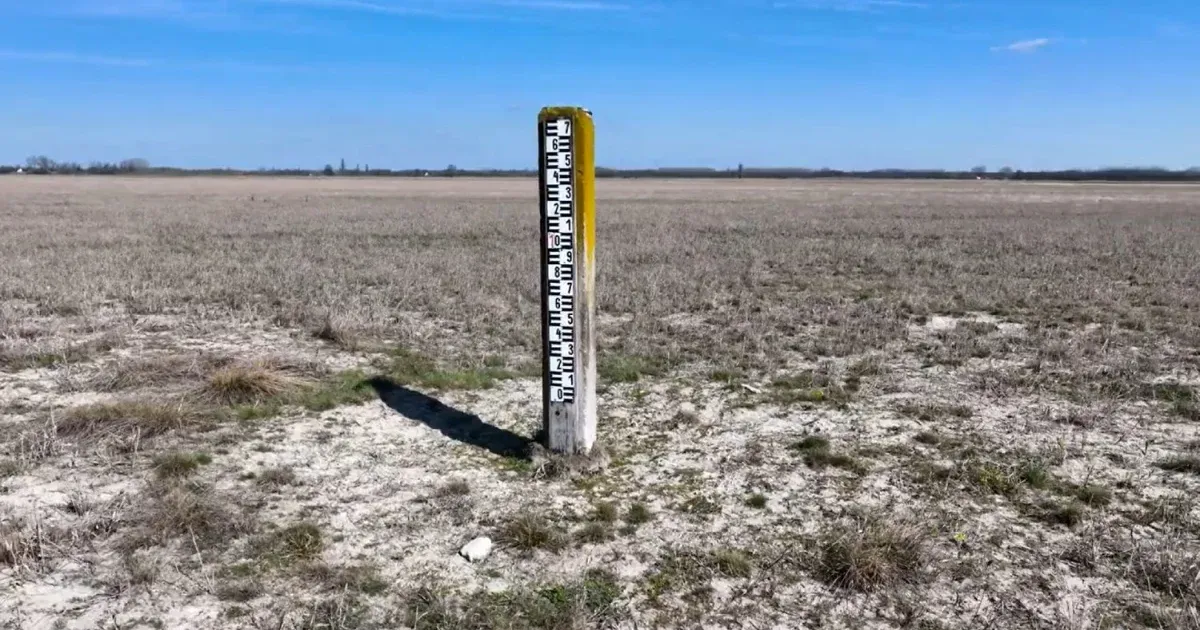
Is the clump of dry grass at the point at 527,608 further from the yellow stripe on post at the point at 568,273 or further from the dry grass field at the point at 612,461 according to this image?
the yellow stripe on post at the point at 568,273

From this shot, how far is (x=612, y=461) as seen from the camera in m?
6.34

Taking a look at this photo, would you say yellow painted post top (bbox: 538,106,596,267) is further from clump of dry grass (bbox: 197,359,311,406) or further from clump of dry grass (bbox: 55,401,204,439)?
clump of dry grass (bbox: 55,401,204,439)

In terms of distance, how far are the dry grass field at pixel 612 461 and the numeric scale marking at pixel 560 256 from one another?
26.8 inches

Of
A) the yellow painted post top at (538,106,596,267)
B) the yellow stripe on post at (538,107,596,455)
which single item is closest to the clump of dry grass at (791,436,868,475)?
the yellow stripe on post at (538,107,596,455)

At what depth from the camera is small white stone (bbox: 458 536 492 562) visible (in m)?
4.79

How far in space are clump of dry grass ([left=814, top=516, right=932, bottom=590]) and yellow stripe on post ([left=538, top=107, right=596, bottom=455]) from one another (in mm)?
2059

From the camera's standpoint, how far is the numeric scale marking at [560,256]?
19.1ft

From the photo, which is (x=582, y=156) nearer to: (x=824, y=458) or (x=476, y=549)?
(x=476, y=549)

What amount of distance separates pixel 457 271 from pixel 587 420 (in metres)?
10.7

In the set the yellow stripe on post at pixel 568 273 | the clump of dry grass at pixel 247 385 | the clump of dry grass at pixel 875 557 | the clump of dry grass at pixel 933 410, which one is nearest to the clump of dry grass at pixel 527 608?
the clump of dry grass at pixel 875 557

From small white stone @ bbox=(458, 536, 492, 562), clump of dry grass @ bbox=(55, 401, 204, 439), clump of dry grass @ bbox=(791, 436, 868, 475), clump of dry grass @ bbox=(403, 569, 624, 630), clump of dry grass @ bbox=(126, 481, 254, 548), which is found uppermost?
clump of dry grass @ bbox=(55, 401, 204, 439)

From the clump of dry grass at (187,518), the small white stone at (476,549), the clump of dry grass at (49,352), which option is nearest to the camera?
the small white stone at (476,549)

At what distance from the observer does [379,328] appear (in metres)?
10.8

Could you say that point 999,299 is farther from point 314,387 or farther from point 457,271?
point 314,387
